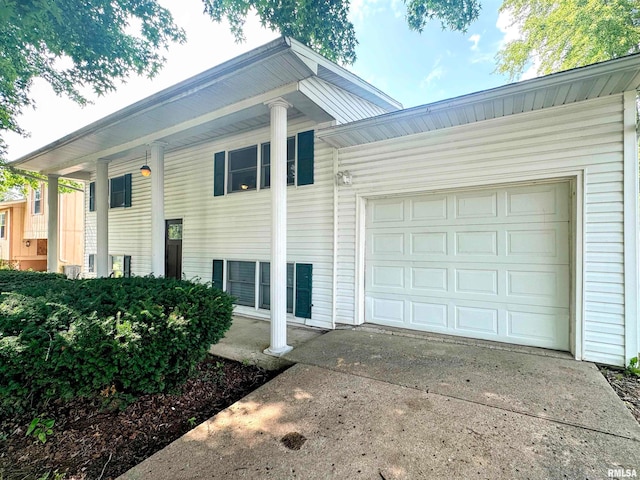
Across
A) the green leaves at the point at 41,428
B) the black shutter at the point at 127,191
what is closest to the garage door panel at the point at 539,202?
the green leaves at the point at 41,428

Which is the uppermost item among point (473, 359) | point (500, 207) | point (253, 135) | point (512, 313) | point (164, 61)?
point (164, 61)

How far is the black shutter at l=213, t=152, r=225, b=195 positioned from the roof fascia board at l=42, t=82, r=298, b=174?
4.09 ft

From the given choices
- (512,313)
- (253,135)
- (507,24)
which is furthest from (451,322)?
(507,24)

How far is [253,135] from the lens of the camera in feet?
20.3

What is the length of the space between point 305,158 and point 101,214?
5504mm

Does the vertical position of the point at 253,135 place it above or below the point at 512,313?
above

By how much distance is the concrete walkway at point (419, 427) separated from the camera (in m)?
1.90

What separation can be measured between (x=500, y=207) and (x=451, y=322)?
179 centimetres

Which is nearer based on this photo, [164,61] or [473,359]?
[473,359]

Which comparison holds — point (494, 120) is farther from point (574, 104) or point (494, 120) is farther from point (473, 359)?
point (473, 359)

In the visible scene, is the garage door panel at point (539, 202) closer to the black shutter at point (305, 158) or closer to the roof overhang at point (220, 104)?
the roof overhang at point (220, 104)

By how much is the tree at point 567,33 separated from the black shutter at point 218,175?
33.0 feet

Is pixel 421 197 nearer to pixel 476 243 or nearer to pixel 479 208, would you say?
pixel 479 208

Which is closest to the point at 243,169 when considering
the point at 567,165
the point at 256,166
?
A: the point at 256,166
